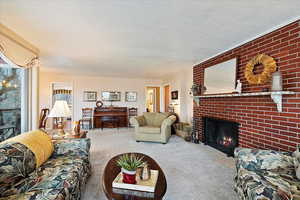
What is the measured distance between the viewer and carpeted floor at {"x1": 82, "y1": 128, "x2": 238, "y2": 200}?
74.8 inches

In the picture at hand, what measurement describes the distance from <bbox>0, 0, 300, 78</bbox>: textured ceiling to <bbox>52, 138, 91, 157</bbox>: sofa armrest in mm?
1658

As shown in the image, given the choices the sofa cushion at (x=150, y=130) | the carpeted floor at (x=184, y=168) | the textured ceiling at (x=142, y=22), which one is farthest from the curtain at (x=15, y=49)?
the sofa cushion at (x=150, y=130)

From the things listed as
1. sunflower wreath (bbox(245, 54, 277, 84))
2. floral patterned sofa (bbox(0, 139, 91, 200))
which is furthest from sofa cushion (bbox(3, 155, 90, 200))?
sunflower wreath (bbox(245, 54, 277, 84))

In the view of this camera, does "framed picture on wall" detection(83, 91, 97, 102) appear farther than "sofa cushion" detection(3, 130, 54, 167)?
Yes

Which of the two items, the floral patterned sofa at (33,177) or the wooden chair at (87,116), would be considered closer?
the floral patterned sofa at (33,177)

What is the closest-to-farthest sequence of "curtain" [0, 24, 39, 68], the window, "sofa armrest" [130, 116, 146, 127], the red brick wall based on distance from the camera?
1. the red brick wall
2. "curtain" [0, 24, 39, 68]
3. the window
4. "sofa armrest" [130, 116, 146, 127]

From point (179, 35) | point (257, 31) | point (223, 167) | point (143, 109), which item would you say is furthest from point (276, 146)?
point (143, 109)

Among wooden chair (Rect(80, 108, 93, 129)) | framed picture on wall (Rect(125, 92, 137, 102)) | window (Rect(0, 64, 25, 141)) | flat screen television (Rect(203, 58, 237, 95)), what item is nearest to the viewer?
window (Rect(0, 64, 25, 141))

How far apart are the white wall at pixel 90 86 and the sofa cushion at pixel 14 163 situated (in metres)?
5.34

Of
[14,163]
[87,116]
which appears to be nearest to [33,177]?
[14,163]

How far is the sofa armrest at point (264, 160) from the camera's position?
1676 millimetres

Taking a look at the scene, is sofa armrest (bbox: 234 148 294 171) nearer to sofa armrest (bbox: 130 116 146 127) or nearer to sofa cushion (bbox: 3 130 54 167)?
sofa cushion (bbox: 3 130 54 167)

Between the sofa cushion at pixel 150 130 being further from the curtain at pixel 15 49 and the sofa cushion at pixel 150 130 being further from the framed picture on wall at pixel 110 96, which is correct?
the framed picture on wall at pixel 110 96

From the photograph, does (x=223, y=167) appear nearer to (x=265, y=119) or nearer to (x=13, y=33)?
(x=265, y=119)
